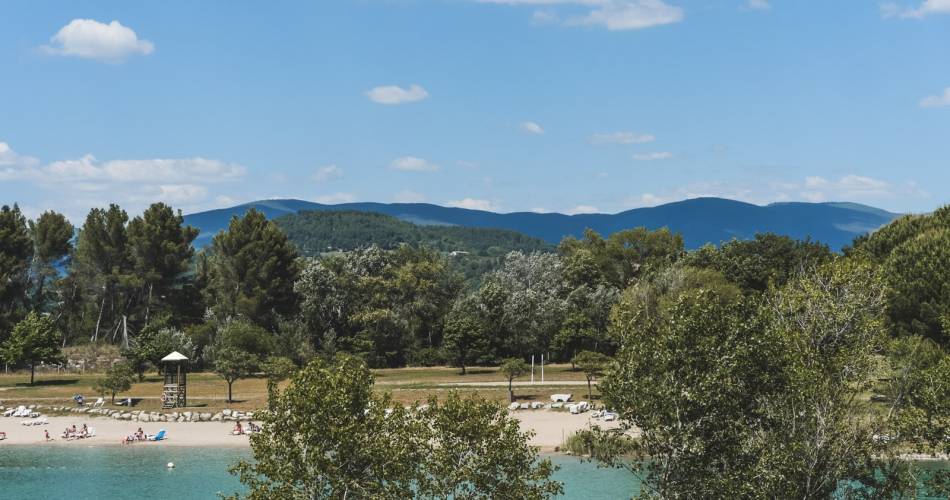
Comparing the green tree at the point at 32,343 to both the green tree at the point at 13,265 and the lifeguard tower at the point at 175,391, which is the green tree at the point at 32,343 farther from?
the lifeguard tower at the point at 175,391

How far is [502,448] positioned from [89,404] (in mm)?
53732

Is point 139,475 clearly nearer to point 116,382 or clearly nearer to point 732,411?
point 116,382

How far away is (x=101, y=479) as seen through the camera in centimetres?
4844

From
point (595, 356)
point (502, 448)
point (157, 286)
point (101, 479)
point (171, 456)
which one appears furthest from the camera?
point (157, 286)

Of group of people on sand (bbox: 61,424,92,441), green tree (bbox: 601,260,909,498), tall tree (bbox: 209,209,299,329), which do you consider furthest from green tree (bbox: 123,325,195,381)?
green tree (bbox: 601,260,909,498)

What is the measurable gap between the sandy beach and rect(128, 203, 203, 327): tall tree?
31024 mm

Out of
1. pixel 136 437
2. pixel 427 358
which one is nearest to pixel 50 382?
pixel 136 437

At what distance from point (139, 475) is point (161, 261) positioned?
51188mm

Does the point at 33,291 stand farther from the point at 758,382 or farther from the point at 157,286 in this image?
the point at 758,382

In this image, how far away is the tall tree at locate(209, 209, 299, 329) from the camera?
93.3 meters

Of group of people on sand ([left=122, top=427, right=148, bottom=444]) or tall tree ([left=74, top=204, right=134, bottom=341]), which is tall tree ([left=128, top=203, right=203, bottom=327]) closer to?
tall tree ([left=74, top=204, right=134, bottom=341])

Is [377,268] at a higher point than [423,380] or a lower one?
higher

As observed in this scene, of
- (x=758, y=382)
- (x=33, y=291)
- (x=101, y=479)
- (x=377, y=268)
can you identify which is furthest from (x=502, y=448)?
(x=33, y=291)

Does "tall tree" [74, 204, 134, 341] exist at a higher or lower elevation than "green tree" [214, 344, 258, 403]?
higher
